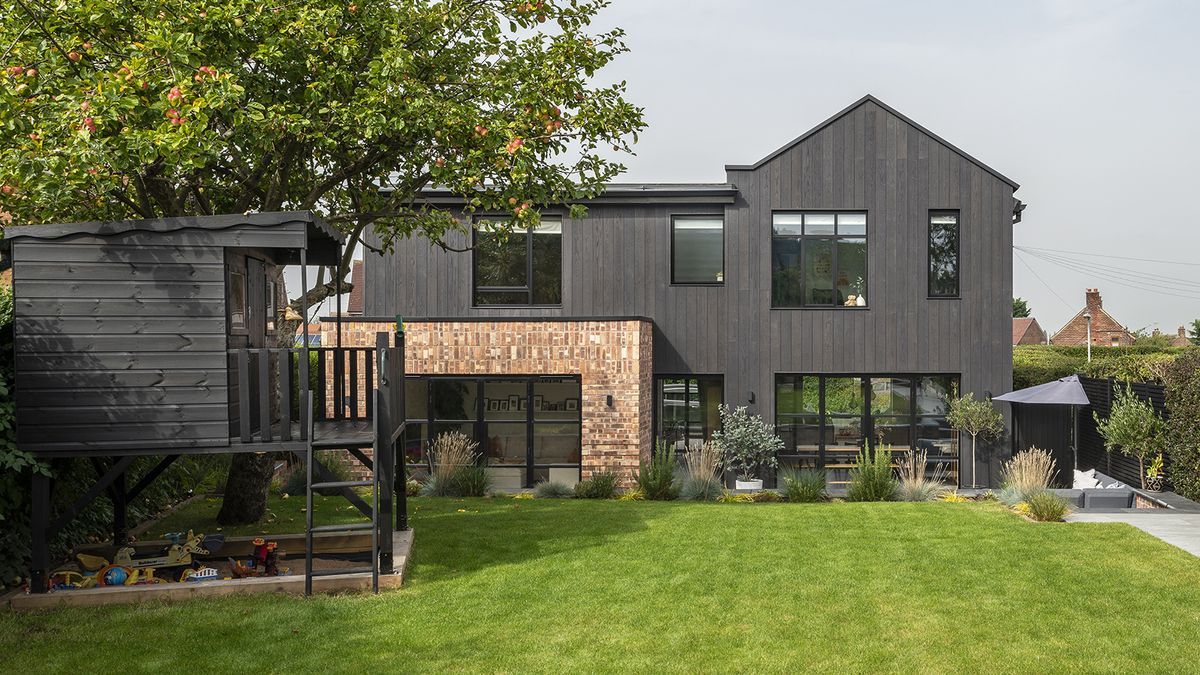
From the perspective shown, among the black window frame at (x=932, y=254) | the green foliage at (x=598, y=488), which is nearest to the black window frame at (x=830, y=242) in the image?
the black window frame at (x=932, y=254)

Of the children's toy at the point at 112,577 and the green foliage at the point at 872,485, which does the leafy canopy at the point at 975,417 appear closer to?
the green foliage at the point at 872,485

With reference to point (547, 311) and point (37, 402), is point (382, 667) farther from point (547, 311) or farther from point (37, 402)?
point (547, 311)

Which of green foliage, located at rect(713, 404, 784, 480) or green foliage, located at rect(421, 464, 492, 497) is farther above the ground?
green foliage, located at rect(713, 404, 784, 480)

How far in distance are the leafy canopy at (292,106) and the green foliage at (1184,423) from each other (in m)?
8.33

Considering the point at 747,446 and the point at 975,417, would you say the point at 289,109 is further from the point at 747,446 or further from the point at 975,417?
the point at 975,417

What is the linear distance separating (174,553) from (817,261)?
12687 millimetres

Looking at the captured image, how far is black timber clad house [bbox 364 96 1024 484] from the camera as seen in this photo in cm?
1845

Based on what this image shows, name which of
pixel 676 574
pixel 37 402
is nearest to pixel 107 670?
pixel 37 402

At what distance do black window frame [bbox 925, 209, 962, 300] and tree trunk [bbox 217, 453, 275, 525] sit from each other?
40.0 feet

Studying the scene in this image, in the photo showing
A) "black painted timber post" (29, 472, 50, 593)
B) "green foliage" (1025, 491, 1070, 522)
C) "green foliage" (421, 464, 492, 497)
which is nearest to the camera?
"black painted timber post" (29, 472, 50, 593)

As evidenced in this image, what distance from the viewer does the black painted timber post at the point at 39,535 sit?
8.30m

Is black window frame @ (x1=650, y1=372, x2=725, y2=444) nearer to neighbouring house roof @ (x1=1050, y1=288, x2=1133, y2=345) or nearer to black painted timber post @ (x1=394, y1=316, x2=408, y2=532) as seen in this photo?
black painted timber post @ (x1=394, y1=316, x2=408, y2=532)

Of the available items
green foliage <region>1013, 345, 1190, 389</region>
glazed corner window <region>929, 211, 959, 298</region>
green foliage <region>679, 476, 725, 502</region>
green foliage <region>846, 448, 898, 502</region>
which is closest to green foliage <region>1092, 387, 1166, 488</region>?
green foliage <region>1013, 345, 1190, 389</region>

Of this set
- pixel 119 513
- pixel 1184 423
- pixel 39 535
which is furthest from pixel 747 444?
pixel 39 535
